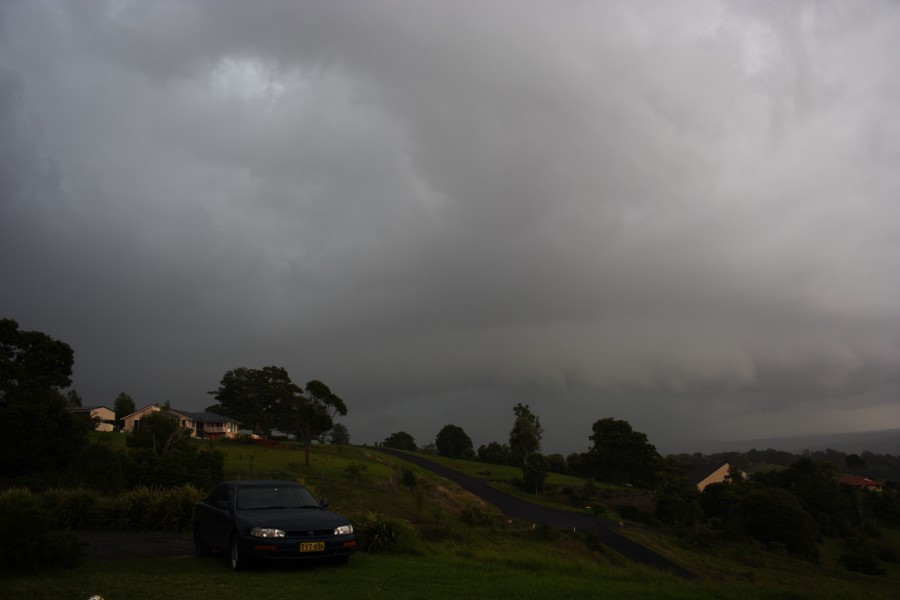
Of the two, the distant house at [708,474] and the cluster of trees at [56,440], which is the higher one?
the cluster of trees at [56,440]

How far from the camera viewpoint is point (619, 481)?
8962cm

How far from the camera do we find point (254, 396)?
9956 cm

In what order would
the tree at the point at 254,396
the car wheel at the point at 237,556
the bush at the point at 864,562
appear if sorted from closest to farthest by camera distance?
the car wheel at the point at 237,556 < the bush at the point at 864,562 < the tree at the point at 254,396

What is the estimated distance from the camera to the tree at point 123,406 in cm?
9127

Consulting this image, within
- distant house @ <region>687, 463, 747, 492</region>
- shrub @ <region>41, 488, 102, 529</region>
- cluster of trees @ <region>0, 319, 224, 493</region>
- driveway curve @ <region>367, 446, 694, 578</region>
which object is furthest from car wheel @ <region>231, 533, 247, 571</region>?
distant house @ <region>687, 463, 747, 492</region>

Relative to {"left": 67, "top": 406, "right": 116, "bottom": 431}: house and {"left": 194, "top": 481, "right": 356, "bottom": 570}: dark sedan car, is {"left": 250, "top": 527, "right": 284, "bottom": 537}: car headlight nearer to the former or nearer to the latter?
{"left": 194, "top": 481, "right": 356, "bottom": 570}: dark sedan car

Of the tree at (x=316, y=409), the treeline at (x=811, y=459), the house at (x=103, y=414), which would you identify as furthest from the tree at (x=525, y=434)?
the house at (x=103, y=414)

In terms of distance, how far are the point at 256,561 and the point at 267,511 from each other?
114 centimetres

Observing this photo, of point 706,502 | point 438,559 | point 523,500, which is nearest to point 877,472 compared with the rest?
point 706,502

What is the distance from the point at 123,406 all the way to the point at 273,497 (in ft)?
305

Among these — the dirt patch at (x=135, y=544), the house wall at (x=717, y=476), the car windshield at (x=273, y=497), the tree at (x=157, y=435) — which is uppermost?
the tree at (x=157, y=435)

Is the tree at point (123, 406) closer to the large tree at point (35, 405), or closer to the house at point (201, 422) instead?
the house at point (201, 422)

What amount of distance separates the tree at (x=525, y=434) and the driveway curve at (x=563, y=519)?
17396 mm

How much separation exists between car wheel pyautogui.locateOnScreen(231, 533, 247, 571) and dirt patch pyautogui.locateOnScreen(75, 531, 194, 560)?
2.93 m
